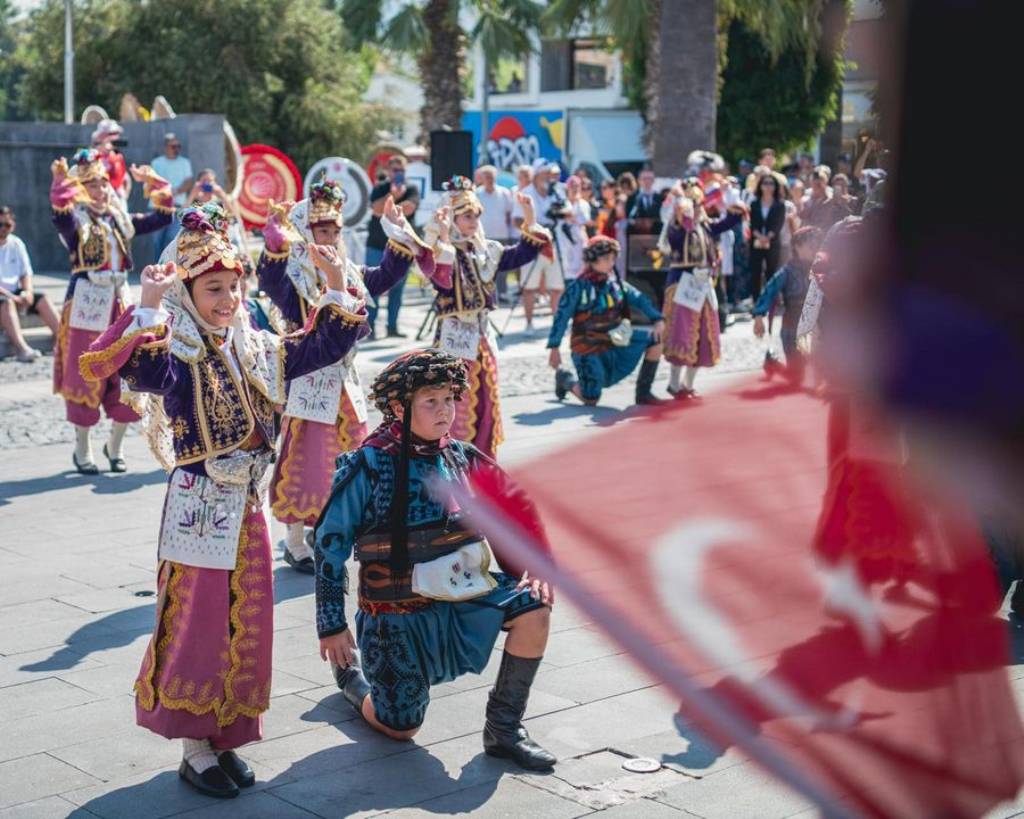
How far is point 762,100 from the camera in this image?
32.3 meters

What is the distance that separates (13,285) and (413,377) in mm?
10943

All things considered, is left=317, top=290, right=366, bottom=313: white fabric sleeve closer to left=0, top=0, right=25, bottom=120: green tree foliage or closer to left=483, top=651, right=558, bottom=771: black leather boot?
left=483, top=651, right=558, bottom=771: black leather boot

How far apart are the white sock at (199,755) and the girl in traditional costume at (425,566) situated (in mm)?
532

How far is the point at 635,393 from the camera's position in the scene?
532 inches

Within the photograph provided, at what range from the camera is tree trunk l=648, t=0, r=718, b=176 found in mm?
19312

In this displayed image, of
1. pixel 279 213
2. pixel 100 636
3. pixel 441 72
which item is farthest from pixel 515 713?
pixel 441 72

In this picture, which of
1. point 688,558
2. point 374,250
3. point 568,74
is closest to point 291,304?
point 688,558

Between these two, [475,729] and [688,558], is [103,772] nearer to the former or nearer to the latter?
[475,729]

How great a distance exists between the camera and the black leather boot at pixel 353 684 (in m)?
5.42

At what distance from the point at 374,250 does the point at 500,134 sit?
16.1 metres

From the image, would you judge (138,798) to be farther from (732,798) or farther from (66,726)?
(732,798)

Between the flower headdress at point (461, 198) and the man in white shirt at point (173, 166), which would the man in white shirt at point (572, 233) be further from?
the flower headdress at point (461, 198)

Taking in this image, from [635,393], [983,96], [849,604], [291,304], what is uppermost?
[983,96]

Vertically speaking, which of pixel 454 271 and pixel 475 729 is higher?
pixel 454 271
